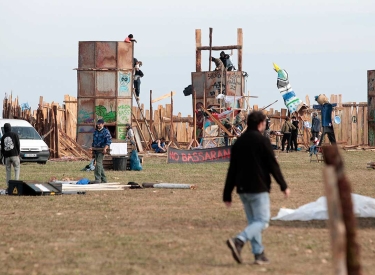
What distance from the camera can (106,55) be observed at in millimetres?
47000

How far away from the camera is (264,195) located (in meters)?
12.2

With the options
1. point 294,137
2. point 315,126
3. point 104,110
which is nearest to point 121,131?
point 104,110

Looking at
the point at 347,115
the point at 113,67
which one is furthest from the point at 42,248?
the point at 347,115

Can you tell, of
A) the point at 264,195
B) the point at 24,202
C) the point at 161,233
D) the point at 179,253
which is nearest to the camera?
the point at 264,195

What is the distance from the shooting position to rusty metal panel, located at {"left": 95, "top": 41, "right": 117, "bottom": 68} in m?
46.9

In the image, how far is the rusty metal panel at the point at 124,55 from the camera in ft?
154

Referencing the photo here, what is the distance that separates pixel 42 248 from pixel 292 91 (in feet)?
139

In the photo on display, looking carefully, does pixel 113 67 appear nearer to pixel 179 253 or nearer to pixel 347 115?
pixel 347 115

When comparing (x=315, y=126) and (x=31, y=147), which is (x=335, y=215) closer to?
(x=31, y=147)

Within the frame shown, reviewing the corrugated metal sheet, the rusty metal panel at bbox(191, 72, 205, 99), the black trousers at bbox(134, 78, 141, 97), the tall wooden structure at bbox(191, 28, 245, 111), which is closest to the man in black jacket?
the corrugated metal sheet

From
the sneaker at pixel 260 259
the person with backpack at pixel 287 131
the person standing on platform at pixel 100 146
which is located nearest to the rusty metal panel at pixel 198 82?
the person with backpack at pixel 287 131

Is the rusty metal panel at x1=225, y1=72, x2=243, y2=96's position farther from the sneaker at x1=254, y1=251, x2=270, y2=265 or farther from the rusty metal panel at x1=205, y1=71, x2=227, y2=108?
the sneaker at x1=254, y1=251, x2=270, y2=265

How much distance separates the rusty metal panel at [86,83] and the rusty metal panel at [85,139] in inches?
68.8

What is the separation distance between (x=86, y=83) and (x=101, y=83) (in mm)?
651
